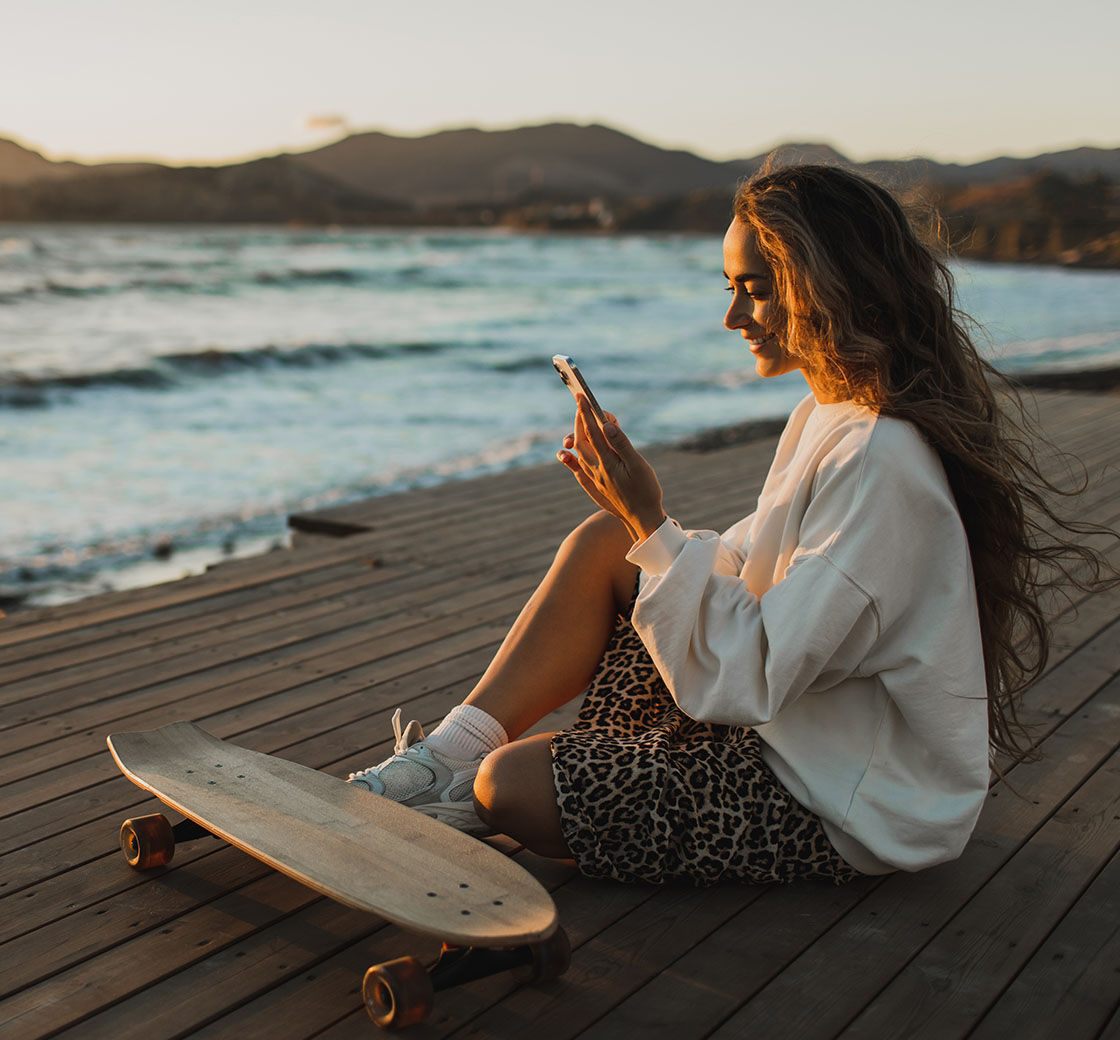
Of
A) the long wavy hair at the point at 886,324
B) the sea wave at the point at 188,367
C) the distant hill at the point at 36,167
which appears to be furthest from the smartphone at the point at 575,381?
the distant hill at the point at 36,167

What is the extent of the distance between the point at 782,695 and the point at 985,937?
0.54 meters

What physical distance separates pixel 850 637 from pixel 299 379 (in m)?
13.3

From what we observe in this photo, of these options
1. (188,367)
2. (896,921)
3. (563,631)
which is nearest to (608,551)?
(563,631)

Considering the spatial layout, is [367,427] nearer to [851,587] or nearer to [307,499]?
[307,499]

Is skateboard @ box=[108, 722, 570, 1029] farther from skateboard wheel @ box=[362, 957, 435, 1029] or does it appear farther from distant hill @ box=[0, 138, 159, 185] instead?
distant hill @ box=[0, 138, 159, 185]

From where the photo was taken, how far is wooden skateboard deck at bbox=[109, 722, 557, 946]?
5.07 ft

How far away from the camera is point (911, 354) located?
1.79 meters

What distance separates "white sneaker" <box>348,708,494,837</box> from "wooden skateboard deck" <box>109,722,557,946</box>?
2.4 inches

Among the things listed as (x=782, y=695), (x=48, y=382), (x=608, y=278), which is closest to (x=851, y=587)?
(x=782, y=695)

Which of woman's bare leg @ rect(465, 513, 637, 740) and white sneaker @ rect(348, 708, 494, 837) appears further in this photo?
woman's bare leg @ rect(465, 513, 637, 740)

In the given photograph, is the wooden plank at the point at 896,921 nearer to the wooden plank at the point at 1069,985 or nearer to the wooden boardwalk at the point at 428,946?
the wooden boardwalk at the point at 428,946

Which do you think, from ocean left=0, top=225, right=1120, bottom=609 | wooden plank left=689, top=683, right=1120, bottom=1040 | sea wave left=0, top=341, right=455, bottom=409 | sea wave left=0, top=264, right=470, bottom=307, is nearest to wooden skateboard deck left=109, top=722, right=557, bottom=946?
wooden plank left=689, top=683, right=1120, bottom=1040

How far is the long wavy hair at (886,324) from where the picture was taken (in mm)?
1749

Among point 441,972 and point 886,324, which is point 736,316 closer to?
point 886,324
